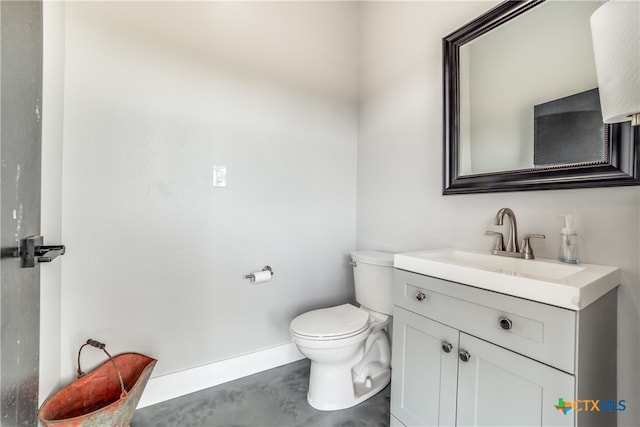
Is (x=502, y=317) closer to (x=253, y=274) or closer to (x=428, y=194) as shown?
(x=428, y=194)

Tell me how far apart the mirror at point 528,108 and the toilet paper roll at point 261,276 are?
3.75 feet

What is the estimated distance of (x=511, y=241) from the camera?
118cm

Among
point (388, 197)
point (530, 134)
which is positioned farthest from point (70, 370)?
point (530, 134)

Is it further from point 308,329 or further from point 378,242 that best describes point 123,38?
point 378,242

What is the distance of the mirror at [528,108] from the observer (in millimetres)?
993

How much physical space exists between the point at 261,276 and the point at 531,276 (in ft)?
4.31

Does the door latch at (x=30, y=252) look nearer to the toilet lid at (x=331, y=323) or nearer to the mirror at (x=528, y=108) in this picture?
the toilet lid at (x=331, y=323)

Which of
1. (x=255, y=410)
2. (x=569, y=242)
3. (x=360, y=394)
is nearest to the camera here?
(x=569, y=242)

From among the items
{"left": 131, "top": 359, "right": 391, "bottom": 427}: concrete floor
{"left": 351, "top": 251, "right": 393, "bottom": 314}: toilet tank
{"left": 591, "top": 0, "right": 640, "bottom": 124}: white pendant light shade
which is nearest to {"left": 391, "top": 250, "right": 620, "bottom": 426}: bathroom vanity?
{"left": 131, "top": 359, "right": 391, "bottom": 427}: concrete floor

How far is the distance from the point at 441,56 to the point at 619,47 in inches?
35.4

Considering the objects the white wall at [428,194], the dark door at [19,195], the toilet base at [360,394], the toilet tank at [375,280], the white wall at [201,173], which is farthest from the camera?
the toilet tank at [375,280]

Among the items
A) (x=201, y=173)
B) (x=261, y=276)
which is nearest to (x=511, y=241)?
(x=261, y=276)

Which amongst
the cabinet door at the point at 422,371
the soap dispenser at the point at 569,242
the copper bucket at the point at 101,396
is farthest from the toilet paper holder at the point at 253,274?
the soap dispenser at the point at 569,242

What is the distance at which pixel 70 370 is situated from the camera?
127 cm
